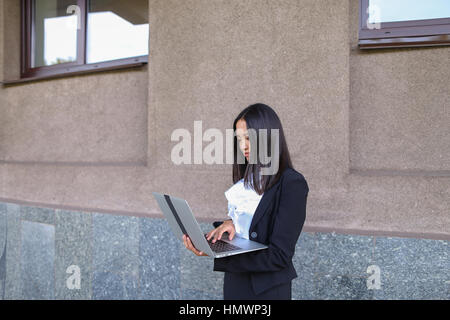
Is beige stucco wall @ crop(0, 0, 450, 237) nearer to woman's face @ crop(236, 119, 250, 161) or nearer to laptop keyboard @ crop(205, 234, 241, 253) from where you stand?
woman's face @ crop(236, 119, 250, 161)

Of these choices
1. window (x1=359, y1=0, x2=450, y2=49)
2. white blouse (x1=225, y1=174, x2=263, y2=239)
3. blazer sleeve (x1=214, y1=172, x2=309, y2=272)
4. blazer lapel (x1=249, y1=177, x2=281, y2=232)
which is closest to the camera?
blazer sleeve (x1=214, y1=172, x2=309, y2=272)

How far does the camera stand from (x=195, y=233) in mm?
1555

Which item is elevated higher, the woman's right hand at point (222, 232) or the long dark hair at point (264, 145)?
the long dark hair at point (264, 145)

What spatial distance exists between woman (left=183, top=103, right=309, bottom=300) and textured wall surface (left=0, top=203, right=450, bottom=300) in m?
1.01

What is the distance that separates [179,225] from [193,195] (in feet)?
4.81

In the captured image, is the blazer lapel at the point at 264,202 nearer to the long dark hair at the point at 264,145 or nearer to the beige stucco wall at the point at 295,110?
the long dark hair at the point at 264,145

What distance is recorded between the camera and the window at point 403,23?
8.83 ft

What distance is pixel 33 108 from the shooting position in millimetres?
4332

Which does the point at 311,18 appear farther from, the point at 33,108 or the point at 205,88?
the point at 33,108

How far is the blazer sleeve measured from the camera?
1626 millimetres

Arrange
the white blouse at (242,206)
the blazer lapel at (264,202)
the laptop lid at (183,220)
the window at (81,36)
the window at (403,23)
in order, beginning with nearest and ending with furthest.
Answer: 1. the laptop lid at (183,220)
2. the blazer lapel at (264,202)
3. the white blouse at (242,206)
4. the window at (403,23)
5. the window at (81,36)

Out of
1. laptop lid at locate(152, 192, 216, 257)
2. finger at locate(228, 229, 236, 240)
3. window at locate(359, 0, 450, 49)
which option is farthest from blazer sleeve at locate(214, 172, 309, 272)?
window at locate(359, 0, 450, 49)

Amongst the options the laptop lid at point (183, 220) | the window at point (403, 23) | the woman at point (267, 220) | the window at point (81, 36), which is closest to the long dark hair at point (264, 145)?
the woman at point (267, 220)
